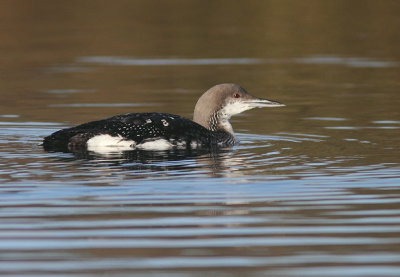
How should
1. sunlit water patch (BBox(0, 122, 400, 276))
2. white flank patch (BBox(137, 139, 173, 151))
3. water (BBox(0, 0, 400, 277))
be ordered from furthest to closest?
white flank patch (BBox(137, 139, 173, 151)), water (BBox(0, 0, 400, 277)), sunlit water patch (BBox(0, 122, 400, 276))

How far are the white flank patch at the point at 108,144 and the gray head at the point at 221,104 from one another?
1296mm

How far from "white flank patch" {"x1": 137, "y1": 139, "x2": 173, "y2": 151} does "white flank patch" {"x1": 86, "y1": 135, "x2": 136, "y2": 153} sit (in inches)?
3.5

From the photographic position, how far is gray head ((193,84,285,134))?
997 cm

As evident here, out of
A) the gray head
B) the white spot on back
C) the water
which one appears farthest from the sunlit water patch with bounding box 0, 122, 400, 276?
the gray head

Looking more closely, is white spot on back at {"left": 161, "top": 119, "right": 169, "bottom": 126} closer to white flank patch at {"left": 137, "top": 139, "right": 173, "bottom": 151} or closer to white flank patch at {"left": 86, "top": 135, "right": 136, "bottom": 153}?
white flank patch at {"left": 137, "top": 139, "right": 173, "bottom": 151}

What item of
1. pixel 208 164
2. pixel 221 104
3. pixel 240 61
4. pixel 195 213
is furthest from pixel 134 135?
pixel 240 61

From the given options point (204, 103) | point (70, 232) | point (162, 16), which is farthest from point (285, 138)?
point (162, 16)

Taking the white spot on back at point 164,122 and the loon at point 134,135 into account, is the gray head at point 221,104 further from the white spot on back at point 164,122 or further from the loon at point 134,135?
the white spot on back at point 164,122

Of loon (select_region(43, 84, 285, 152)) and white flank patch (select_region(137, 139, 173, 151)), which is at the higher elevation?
loon (select_region(43, 84, 285, 152))

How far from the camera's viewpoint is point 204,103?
9.98 metres

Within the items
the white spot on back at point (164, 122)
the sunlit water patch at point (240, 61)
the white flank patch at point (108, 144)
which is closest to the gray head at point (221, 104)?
the white spot on back at point (164, 122)

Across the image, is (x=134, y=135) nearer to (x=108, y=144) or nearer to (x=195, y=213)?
(x=108, y=144)

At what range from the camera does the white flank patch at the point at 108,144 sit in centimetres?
880

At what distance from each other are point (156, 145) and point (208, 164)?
84 cm
